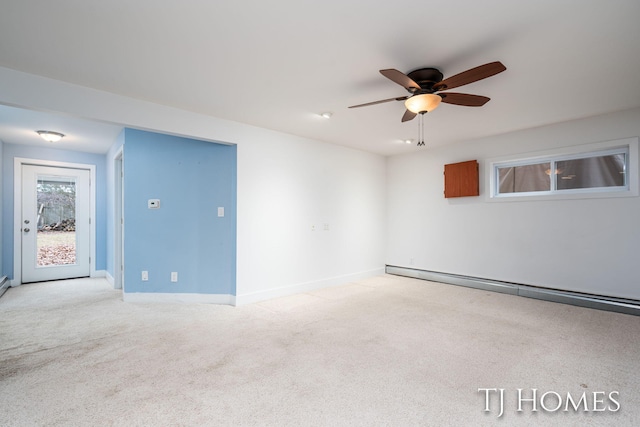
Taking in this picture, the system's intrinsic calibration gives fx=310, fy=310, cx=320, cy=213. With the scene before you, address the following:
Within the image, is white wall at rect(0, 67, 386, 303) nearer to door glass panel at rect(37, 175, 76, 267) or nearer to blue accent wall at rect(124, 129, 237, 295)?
blue accent wall at rect(124, 129, 237, 295)

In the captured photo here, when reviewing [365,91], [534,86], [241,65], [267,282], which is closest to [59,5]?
[241,65]

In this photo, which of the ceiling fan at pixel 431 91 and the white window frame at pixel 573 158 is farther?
the white window frame at pixel 573 158

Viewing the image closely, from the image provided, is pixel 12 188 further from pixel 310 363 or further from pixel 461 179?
pixel 461 179

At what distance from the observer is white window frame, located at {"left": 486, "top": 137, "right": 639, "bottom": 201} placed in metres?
3.74

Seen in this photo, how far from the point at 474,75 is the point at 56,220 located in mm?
6831

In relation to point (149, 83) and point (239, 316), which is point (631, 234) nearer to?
point (239, 316)

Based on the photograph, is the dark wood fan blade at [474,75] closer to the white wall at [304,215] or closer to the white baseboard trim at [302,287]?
the white wall at [304,215]

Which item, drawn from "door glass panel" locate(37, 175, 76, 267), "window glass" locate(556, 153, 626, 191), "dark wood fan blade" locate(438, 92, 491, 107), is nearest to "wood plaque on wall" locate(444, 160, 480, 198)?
"window glass" locate(556, 153, 626, 191)

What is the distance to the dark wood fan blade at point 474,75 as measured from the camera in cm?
214

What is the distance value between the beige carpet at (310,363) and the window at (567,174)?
5.26 feet

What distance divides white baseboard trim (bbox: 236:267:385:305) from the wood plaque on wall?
205 cm

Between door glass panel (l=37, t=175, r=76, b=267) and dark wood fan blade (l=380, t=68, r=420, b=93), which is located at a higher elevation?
dark wood fan blade (l=380, t=68, r=420, b=93)

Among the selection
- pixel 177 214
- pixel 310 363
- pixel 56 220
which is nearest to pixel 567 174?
pixel 310 363

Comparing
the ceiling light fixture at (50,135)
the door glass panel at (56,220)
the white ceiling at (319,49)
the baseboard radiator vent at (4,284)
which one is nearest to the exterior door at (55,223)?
the door glass panel at (56,220)
